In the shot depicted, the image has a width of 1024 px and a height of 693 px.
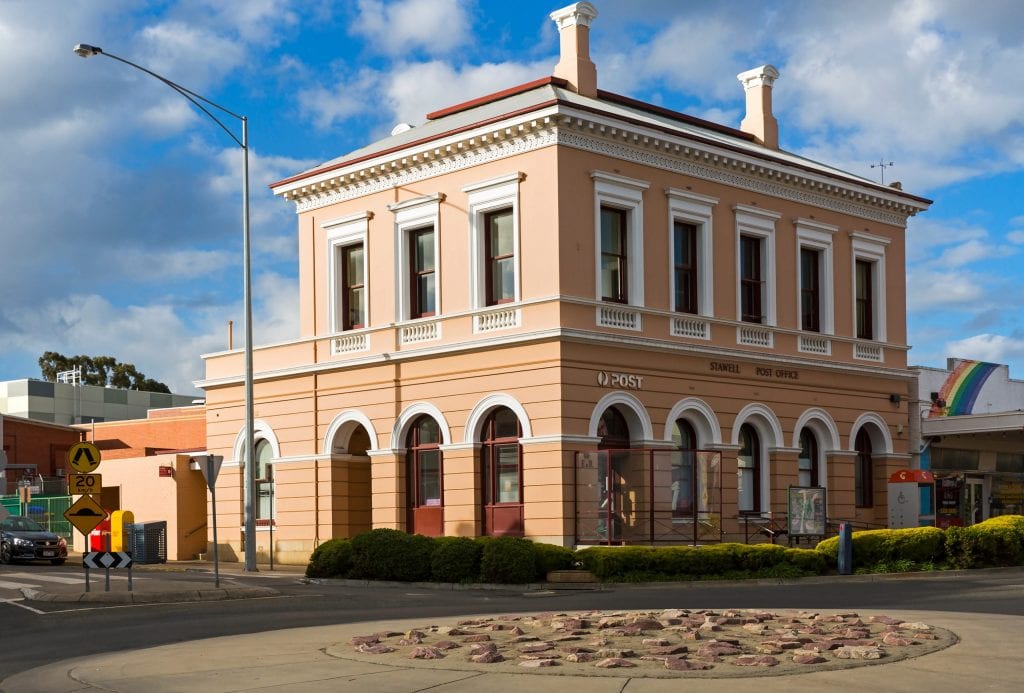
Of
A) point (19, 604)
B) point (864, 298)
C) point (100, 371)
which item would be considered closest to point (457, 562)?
point (19, 604)

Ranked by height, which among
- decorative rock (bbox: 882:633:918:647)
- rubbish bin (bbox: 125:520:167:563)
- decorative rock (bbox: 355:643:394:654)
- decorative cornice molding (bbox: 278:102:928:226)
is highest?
decorative cornice molding (bbox: 278:102:928:226)

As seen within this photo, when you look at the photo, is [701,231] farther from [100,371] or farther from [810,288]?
[100,371]

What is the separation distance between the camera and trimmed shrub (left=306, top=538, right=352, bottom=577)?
30422mm

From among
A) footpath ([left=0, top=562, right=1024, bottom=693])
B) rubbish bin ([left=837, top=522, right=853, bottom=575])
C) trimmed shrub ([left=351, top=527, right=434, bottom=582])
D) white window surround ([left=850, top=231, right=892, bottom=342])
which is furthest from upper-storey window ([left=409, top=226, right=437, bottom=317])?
footpath ([left=0, top=562, right=1024, bottom=693])

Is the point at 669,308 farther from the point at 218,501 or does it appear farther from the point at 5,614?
the point at 5,614

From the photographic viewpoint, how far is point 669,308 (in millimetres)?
34688

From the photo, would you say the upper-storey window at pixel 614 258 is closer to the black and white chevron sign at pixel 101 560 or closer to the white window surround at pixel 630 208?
the white window surround at pixel 630 208

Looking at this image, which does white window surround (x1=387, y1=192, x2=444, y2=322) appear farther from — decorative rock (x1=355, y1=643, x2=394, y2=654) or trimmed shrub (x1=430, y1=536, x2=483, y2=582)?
decorative rock (x1=355, y1=643, x2=394, y2=654)

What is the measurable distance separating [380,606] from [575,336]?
10.6m

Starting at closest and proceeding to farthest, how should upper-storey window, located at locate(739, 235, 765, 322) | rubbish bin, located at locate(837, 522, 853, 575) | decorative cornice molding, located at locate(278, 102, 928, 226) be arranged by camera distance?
rubbish bin, located at locate(837, 522, 853, 575) → decorative cornice molding, located at locate(278, 102, 928, 226) → upper-storey window, located at locate(739, 235, 765, 322)

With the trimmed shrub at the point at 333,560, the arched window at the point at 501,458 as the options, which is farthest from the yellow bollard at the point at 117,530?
the arched window at the point at 501,458

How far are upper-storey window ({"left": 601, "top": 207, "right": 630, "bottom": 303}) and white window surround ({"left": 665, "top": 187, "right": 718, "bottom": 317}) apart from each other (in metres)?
1.55

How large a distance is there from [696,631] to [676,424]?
2012cm

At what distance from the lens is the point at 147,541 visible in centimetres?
4028
